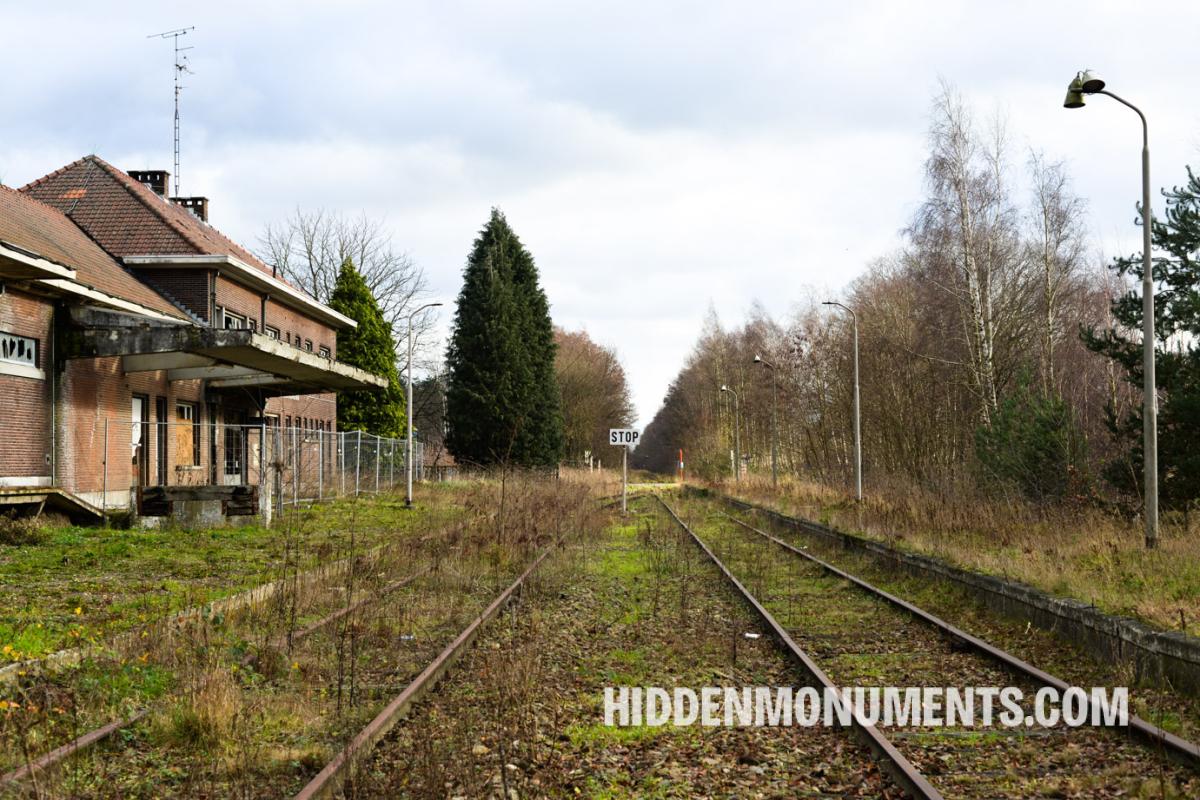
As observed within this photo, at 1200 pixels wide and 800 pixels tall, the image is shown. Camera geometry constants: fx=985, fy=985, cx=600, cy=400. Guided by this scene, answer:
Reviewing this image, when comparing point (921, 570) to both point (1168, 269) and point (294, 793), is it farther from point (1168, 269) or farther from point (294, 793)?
point (294, 793)

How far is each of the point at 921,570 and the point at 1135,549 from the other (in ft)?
9.95

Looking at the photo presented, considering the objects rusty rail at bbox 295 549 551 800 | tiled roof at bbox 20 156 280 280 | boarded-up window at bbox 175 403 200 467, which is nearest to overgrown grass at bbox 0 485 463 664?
rusty rail at bbox 295 549 551 800

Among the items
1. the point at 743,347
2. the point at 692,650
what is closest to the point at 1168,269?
the point at 692,650

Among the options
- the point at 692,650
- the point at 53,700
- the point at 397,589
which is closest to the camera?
the point at 53,700

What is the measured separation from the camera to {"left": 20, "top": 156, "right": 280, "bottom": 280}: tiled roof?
2897 cm

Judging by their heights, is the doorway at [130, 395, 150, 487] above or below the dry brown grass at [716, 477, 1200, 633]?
above

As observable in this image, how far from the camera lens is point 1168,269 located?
19484mm

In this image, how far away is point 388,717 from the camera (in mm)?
6508

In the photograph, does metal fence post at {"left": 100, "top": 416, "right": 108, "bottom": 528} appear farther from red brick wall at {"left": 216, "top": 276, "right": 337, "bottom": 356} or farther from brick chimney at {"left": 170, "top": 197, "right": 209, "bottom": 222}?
brick chimney at {"left": 170, "top": 197, "right": 209, "bottom": 222}

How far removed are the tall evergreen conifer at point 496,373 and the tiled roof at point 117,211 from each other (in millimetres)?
16695

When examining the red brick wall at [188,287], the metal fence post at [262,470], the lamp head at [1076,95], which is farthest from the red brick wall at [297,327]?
the lamp head at [1076,95]

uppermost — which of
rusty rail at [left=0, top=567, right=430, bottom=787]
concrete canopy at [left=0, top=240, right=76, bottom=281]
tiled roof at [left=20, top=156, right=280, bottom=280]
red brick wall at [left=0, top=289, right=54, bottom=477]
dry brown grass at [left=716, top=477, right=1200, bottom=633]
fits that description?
tiled roof at [left=20, top=156, right=280, bottom=280]

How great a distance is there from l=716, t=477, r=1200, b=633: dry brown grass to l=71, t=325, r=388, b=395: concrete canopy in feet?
42.8

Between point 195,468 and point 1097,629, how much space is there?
2377 cm
